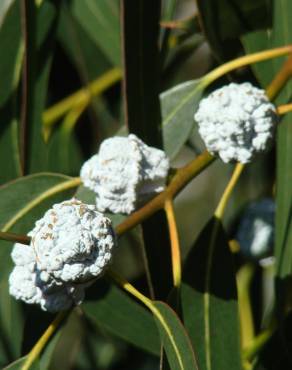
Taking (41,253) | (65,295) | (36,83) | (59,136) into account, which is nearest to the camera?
(41,253)

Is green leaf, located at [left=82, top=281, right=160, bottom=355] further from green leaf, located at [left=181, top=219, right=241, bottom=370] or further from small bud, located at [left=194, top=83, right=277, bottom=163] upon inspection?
small bud, located at [left=194, top=83, right=277, bottom=163]

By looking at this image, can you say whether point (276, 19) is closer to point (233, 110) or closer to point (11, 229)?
point (233, 110)

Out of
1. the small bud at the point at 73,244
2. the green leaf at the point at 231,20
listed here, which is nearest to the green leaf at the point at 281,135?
the green leaf at the point at 231,20

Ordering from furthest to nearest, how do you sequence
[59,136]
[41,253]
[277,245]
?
1. [59,136]
2. [277,245]
3. [41,253]

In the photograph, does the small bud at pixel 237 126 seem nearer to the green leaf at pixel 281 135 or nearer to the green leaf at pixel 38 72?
the green leaf at pixel 281 135

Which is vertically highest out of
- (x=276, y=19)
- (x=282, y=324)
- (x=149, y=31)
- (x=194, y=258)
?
(x=149, y=31)

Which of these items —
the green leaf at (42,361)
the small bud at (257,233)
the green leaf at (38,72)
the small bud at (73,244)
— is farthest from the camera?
the small bud at (257,233)

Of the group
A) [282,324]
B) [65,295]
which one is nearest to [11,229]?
[65,295]

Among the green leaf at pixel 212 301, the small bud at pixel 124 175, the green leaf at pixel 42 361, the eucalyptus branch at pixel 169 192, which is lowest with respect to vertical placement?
the green leaf at pixel 212 301
